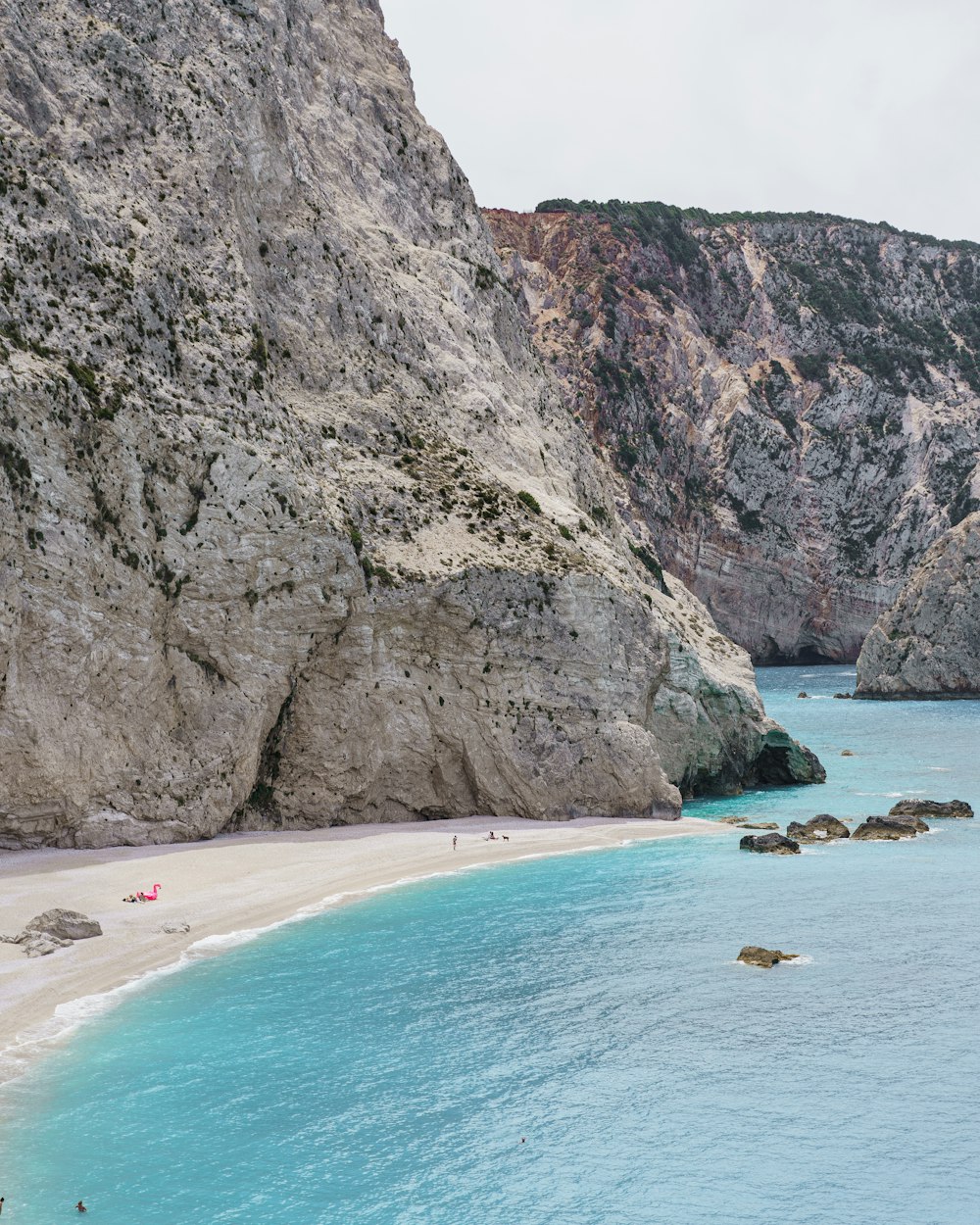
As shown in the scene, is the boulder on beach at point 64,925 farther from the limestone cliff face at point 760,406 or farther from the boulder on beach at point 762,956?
the limestone cliff face at point 760,406

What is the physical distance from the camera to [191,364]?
46.0m

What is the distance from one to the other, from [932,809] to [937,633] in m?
77.5

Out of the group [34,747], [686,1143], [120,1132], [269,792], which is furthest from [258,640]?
[686,1143]

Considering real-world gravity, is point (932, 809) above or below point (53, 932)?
below

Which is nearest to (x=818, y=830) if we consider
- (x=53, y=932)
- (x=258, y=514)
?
(x=258, y=514)

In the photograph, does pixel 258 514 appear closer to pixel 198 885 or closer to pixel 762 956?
pixel 198 885

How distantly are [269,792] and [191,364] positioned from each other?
1676 cm

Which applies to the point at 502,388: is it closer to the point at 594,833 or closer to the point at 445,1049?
the point at 594,833

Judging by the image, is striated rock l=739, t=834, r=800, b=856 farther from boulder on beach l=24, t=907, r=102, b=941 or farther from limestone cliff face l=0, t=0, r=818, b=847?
boulder on beach l=24, t=907, r=102, b=941

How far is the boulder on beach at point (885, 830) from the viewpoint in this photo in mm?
49312

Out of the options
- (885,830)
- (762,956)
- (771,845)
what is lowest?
(762,956)

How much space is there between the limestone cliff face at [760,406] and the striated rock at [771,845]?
112 m

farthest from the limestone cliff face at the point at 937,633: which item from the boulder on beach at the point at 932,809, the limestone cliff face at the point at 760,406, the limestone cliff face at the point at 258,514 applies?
the boulder on beach at the point at 932,809

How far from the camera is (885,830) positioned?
1953 inches
